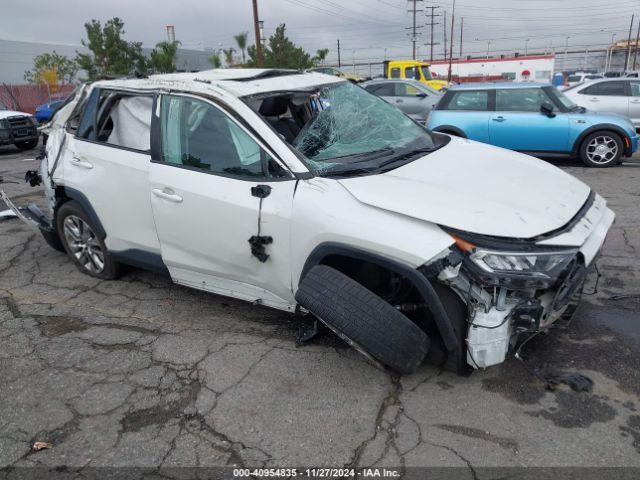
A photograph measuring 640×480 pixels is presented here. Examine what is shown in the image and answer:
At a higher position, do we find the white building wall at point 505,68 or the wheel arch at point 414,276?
the white building wall at point 505,68

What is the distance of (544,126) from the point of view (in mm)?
8992

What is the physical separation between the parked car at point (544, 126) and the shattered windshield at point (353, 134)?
5.58 m

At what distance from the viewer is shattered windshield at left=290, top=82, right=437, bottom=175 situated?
3.32 meters

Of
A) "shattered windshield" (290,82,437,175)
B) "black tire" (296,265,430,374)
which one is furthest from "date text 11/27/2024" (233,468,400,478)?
"shattered windshield" (290,82,437,175)

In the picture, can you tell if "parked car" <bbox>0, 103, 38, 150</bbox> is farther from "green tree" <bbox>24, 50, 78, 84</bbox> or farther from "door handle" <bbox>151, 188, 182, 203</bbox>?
"green tree" <bbox>24, 50, 78, 84</bbox>

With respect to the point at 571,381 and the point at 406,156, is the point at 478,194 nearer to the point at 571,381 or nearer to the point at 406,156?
the point at 406,156

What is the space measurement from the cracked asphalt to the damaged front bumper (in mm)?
404

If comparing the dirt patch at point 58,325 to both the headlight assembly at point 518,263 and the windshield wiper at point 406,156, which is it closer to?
the windshield wiper at point 406,156

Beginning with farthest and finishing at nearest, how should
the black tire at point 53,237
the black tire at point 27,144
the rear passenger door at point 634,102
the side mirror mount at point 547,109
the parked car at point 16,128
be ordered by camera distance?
the black tire at point 27,144
the parked car at point 16,128
the rear passenger door at point 634,102
the side mirror mount at point 547,109
the black tire at point 53,237

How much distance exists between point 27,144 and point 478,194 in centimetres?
1509

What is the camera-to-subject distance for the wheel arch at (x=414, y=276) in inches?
104

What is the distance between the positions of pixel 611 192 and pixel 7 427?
293 inches

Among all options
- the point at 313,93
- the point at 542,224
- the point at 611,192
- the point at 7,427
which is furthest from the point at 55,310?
the point at 611,192

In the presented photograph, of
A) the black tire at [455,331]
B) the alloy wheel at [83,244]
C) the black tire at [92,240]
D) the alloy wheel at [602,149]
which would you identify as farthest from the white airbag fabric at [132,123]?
the alloy wheel at [602,149]
